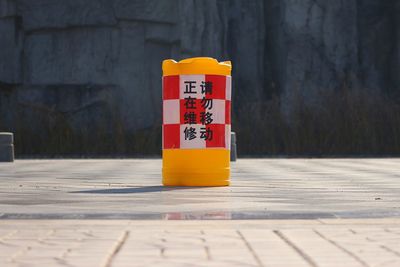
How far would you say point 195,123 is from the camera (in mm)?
7879

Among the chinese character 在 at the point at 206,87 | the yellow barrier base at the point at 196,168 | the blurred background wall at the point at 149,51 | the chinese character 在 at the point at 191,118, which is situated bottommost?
the yellow barrier base at the point at 196,168

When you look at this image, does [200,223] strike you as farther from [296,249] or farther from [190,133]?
[190,133]

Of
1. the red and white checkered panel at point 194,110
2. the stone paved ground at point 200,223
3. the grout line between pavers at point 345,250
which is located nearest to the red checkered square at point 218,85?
the red and white checkered panel at point 194,110

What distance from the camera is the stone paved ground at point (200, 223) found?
11.8 feet

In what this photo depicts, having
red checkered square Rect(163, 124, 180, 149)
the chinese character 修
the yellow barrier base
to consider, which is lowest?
the yellow barrier base

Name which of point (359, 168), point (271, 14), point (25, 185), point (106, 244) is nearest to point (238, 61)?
point (271, 14)

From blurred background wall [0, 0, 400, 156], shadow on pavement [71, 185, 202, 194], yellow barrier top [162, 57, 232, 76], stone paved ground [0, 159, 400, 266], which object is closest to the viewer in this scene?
stone paved ground [0, 159, 400, 266]

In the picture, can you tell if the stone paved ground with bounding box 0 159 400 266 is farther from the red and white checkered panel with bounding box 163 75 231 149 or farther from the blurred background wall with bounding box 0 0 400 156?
the blurred background wall with bounding box 0 0 400 156

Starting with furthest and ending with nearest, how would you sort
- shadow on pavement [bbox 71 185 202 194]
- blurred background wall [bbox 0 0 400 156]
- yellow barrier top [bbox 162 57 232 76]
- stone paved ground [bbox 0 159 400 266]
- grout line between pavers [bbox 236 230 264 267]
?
blurred background wall [bbox 0 0 400 156] < yellow barrier top [bbox 162 57 232 76] < shadow on pavement [bbox 71 185 202 194] < stone paved ground [bbox 0 159 400 266] < grout line between pavers [bbox 236 230 264 267]

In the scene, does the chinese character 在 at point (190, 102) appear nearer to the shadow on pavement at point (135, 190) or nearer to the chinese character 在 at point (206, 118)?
the chinese character 在 at point (206, 118)

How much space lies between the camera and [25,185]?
7.73m

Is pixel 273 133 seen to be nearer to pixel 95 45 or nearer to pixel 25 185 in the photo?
pixel 95 45

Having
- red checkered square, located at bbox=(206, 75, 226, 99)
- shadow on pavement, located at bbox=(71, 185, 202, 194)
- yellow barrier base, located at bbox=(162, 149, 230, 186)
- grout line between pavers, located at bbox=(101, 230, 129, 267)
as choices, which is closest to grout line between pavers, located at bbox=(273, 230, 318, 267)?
grout line between pavers, located at bbox=(101, 230, 129, 267)

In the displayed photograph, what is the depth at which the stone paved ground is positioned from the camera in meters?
3.59
